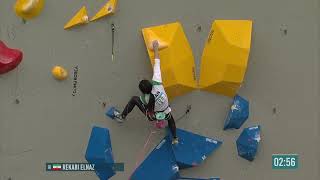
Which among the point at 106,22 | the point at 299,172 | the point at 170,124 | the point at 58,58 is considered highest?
the point at 106,22

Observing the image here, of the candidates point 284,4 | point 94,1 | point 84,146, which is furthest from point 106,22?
point 284,4

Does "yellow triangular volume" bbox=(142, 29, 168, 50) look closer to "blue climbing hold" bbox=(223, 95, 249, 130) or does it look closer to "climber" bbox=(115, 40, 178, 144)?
"climber" bbox=(115, 40, 178, 144)

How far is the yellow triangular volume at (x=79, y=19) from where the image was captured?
4.66 m

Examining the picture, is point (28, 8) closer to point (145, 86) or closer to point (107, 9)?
point (107, 9)

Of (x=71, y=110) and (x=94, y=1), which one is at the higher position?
(x=94, y=1)

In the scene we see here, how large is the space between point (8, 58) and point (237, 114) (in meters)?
2.13

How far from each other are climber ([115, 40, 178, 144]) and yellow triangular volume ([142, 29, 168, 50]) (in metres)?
0.04

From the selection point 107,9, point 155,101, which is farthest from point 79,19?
point 155,101

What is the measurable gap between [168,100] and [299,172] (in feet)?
4.51

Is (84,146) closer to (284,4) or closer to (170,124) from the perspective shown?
(170,124)

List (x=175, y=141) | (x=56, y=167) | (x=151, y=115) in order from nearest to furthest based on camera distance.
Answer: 1. (x=151, y=115)
2. (x=175, y=141)
3. (x=56, y=167)

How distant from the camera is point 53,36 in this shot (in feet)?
15.5

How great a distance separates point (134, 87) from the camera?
4.70 m

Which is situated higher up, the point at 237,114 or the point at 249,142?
the point at 237,114
